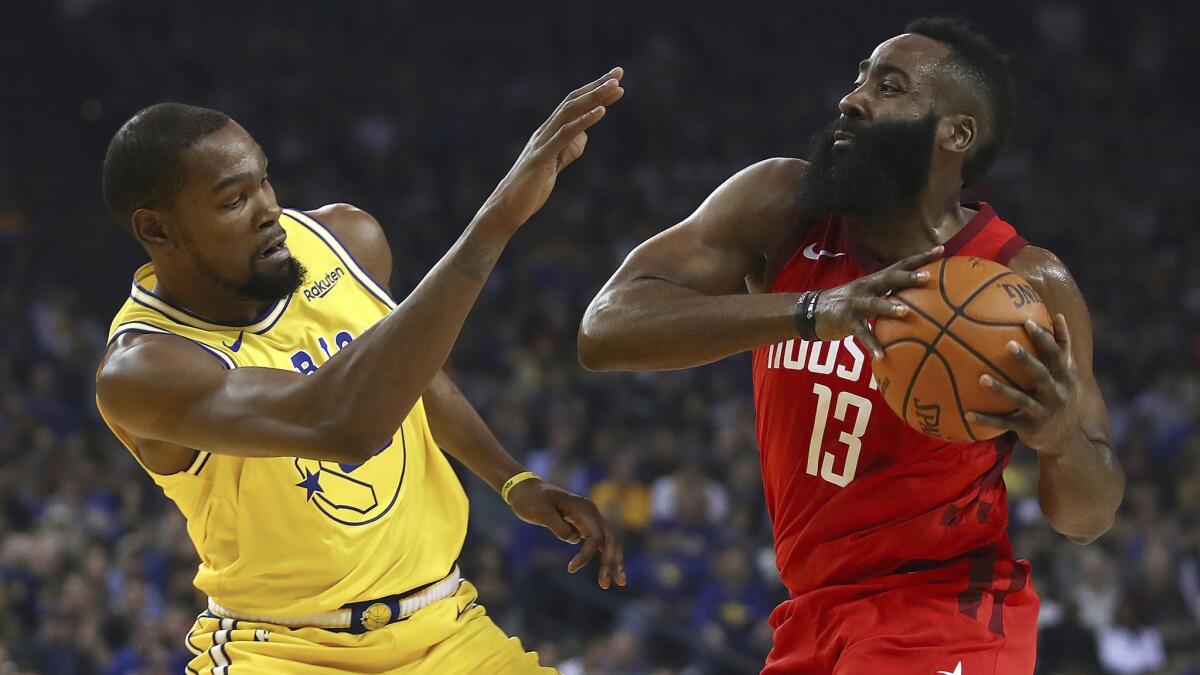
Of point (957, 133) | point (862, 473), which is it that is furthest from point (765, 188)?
point (862, 473)

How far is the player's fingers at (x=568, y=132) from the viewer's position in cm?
290

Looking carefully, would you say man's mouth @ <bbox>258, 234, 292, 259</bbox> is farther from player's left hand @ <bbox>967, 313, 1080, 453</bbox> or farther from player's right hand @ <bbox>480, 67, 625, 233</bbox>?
player's left hand @ <bbox>967, 313, 1080, 453</bbox>

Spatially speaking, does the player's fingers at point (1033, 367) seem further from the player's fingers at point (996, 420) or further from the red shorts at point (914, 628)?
the red shorts at point (914, 628)

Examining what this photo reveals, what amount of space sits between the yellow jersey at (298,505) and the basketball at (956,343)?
50.1 inches

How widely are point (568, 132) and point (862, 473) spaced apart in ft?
3.78

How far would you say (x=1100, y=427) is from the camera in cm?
352

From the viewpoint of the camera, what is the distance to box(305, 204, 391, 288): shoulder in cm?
398

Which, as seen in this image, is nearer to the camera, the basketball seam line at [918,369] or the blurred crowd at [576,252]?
the basketball seam line at [918,369]

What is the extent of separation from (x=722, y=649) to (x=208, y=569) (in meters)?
5.78

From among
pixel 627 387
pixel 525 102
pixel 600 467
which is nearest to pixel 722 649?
pixel 600 467

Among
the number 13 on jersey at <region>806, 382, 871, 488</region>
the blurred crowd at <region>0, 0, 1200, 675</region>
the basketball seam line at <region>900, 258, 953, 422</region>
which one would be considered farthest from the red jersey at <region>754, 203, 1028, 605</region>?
the blurred crowd at <region>0, 0, 1200, 675</region>

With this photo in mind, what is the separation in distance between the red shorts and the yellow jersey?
94cm

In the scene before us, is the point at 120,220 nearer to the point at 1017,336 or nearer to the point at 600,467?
the point at 1017,336

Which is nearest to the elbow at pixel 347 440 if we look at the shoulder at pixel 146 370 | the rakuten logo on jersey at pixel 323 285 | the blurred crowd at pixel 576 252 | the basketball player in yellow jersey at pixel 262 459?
the basketball player in yellow jersey at pixel 262 459
